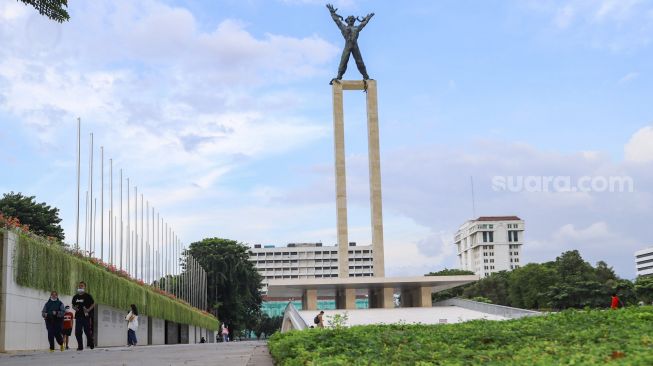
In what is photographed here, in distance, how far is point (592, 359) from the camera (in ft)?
19.7

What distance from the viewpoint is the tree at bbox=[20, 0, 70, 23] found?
11961 millimetres

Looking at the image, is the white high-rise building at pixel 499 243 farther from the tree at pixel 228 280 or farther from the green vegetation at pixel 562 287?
the tree at pixel 228 280

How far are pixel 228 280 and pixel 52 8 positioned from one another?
56.9 m

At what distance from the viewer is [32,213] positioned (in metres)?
51.3

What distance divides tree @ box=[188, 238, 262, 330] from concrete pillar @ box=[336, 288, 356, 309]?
1786 centimetres

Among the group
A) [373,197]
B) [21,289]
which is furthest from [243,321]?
[21,289]

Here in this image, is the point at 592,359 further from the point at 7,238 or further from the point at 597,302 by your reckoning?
the point at 597,302

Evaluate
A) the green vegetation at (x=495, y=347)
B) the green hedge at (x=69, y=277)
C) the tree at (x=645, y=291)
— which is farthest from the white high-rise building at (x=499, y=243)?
the green vegetation at (x=495, y=347)

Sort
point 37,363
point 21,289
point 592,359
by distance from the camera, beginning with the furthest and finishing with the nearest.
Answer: point 21,289 < point 37,363 < point 592,359

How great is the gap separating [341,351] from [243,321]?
61244 millimetres

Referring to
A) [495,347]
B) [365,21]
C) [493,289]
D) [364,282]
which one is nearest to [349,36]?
[365,21]

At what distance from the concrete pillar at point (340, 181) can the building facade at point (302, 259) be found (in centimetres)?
12068

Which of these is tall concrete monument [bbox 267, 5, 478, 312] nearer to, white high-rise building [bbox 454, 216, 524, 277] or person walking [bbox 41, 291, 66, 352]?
person walking [bbox 41, 291, 66, 352]

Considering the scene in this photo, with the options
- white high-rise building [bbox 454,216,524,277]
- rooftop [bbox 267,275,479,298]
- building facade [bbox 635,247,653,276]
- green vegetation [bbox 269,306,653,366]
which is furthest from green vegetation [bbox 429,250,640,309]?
building facade [bbox 635,247,653,276]
